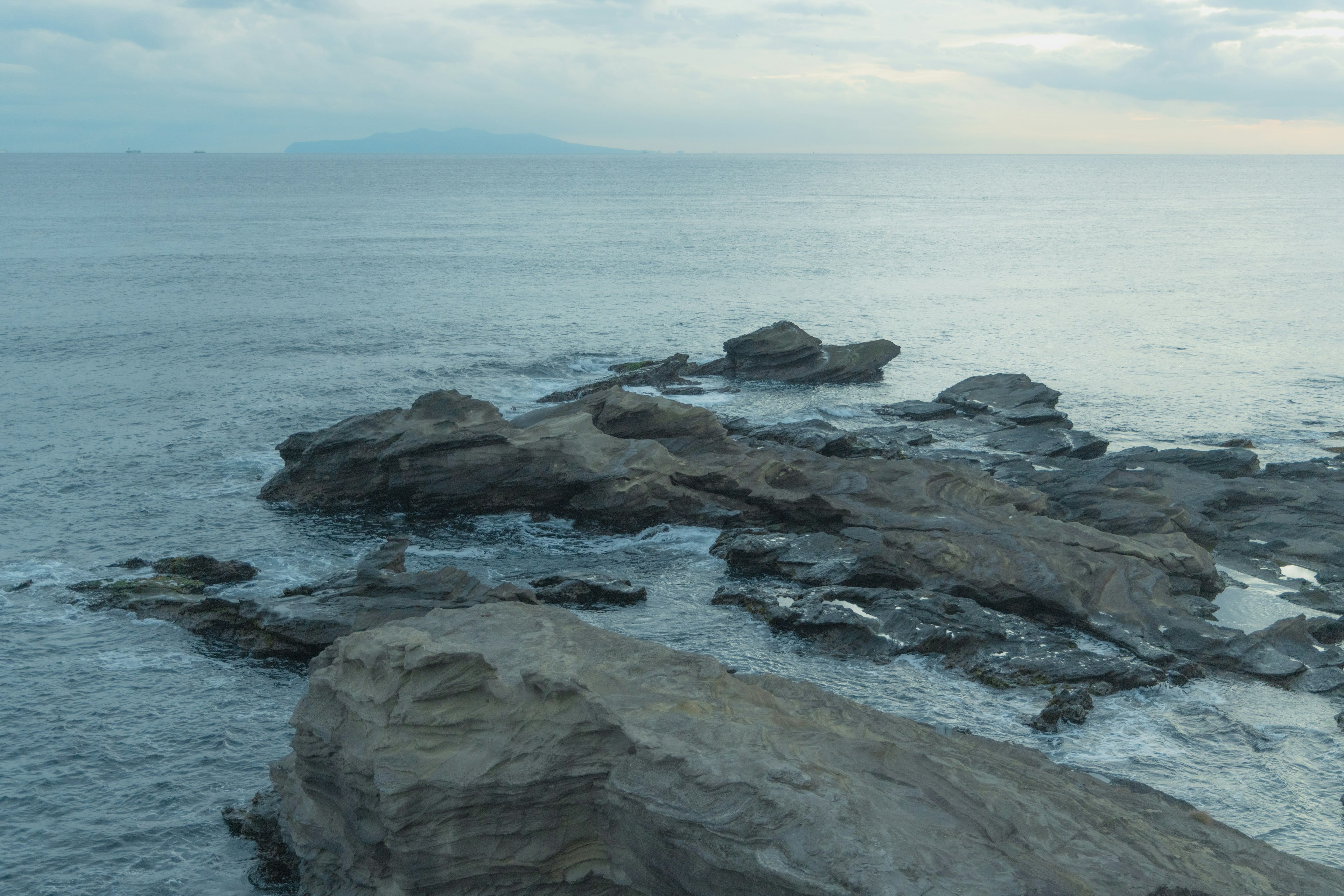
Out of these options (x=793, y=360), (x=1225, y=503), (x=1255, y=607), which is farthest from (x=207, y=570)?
(x=793, y=360)

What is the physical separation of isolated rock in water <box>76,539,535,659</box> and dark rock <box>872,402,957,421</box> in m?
29.8

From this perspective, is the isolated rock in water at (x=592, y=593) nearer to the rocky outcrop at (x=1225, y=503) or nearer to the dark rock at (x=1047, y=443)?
the rocky outcrop at (x=1225, y=503)

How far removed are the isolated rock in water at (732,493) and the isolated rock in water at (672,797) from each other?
11901 millimetres

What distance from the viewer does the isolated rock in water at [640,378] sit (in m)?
59.0

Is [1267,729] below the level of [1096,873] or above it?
below

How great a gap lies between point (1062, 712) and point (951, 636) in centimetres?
422

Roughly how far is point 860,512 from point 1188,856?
2135 centimetres

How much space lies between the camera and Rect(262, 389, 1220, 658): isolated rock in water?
32.4m

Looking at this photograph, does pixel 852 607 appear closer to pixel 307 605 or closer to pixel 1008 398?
pixel 307 605

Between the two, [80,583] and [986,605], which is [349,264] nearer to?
[80,583]

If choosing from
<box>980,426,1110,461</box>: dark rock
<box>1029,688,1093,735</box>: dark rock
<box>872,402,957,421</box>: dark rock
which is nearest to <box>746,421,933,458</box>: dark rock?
<box>872,402,957,421</box>: dark rock

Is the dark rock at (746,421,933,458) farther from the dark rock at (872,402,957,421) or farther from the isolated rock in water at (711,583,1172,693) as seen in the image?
the isolated rock in water at (711,583,1172,693)

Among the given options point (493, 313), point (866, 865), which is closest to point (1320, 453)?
point (866, 865)

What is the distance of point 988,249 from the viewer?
143m
